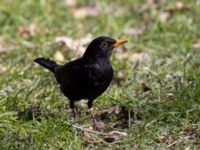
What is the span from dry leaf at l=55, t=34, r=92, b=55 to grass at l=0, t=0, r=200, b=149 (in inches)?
3.0

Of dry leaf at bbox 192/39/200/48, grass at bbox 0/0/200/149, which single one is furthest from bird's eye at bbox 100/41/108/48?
dry leaf at bbox 192/39/200/48

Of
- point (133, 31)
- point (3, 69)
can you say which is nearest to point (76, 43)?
Result: point (133, 31)

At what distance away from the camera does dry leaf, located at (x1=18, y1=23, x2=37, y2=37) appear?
31.6ft

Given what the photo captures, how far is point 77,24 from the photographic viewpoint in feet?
32.9

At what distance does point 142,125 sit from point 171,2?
4.30 meters

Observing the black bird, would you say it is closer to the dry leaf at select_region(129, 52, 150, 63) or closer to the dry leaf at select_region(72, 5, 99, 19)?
the dry leaf at select_region(129, 52, 150, 63)

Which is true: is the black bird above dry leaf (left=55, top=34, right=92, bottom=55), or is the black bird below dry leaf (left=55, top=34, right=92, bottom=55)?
below

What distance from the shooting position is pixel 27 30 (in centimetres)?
970

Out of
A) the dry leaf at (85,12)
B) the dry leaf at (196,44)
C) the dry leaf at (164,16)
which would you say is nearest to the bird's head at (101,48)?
the dry leaf at (196,44)

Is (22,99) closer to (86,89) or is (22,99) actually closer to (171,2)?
(86,89)

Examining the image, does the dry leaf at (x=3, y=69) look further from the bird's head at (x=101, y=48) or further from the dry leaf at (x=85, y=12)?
the dry leaf at (x=85, y=12)

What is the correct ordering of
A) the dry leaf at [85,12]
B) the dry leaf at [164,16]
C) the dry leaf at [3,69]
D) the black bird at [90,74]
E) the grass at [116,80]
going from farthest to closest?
the dry leaf at [85,12], the dry leaf at [164,16], the dry leaf at [3,69], the black bird at [90,74], the grass at [116,80]

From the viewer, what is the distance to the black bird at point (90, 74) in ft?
21.5

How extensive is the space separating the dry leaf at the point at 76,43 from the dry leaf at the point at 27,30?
26.0 inches
